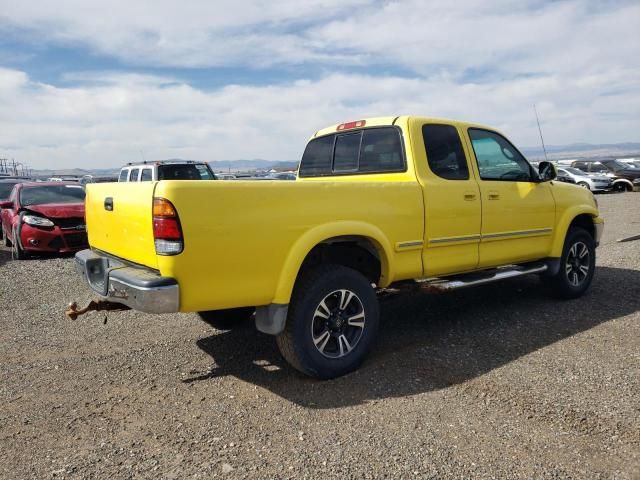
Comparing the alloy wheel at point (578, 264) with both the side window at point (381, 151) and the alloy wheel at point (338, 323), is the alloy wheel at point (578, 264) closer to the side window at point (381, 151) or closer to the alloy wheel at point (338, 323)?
the side window at point (381, 151)

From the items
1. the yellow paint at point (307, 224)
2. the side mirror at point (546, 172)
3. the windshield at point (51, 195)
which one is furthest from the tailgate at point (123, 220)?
the windshield at point (51, 195)

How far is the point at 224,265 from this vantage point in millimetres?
3430

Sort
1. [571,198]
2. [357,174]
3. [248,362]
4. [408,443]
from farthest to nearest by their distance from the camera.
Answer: [571,198], [357,174], [248,362], [408,443]

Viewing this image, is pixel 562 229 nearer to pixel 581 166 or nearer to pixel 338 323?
pixel 338 323

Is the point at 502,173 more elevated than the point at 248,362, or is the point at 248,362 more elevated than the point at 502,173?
the point at 502,173

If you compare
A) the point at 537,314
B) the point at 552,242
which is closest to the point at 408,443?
the point at 537,314

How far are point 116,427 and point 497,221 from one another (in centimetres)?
375

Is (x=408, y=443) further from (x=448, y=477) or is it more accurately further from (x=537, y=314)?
(x=537, y=314)

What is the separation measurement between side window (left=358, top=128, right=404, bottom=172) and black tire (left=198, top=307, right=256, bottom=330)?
179 centimetres

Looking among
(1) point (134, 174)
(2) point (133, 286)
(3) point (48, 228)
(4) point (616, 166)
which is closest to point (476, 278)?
(2) point (133, 286)

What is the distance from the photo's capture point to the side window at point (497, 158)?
523 cm

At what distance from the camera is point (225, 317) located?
5.14m

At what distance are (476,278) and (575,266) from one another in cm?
200

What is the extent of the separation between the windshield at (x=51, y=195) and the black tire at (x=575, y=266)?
29.1 feet
